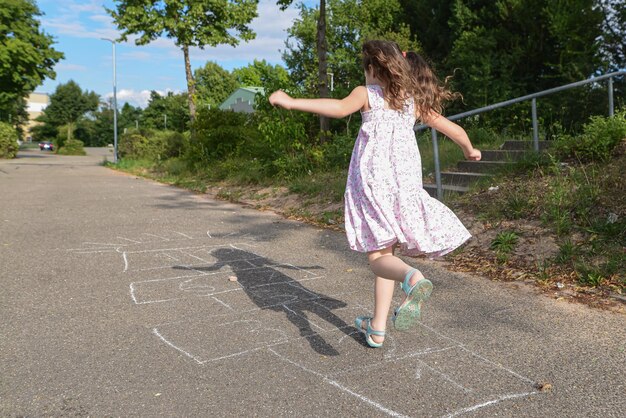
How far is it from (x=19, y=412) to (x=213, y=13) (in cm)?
2209

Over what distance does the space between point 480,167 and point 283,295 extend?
472 cm

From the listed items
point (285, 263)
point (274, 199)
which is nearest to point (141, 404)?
point (285, 263)

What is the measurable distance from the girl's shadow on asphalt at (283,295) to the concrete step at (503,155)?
3.76m

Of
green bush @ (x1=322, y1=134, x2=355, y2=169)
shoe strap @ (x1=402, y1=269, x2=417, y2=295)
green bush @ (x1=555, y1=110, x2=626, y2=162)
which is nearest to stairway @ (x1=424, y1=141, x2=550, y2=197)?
green bush @ (x1=555, y1=110, x2=626, y2=162)

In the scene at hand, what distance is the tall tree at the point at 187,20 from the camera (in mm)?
21703

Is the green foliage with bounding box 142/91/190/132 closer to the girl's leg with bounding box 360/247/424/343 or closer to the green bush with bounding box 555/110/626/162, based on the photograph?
the green bush with bounding box 555/110/626/162

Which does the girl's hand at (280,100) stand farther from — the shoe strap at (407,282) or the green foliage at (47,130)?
the green foliage at (47,130)

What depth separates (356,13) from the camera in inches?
1276

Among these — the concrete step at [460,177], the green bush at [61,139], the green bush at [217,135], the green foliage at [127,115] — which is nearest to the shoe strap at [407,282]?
the concrete step at [460,177]

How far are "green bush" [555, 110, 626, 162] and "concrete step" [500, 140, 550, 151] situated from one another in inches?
41.2

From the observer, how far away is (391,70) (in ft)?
9.93

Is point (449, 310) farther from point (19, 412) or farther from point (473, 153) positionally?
point (19, 412)

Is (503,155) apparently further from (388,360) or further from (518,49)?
(518,49)

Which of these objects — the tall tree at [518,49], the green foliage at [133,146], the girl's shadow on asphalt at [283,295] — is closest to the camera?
the girl's shadow on asphalt at [283,295]
